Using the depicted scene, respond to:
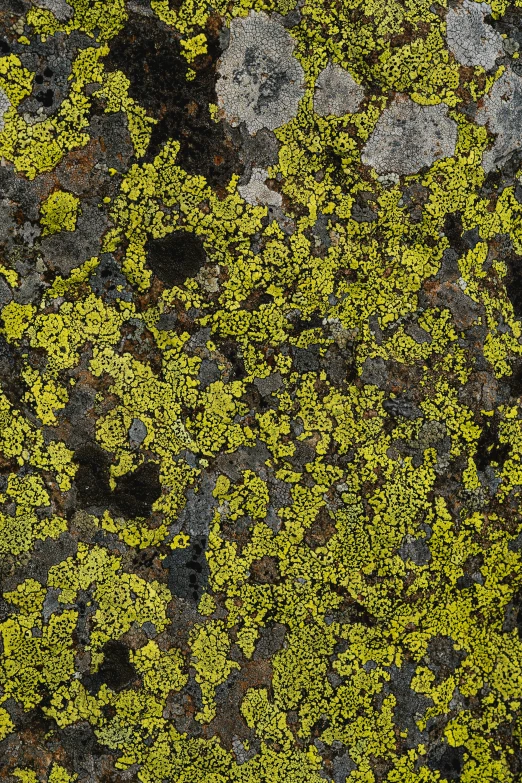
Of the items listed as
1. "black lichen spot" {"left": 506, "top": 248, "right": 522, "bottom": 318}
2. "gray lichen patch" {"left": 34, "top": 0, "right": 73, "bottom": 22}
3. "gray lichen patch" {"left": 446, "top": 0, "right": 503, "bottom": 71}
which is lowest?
"gray lichen patch" {"left": 34, "top": 0, "right": 73, "bottom": 22}

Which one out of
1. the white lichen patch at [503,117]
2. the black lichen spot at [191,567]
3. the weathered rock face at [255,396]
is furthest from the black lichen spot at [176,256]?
the white lichen patch at [503,117]

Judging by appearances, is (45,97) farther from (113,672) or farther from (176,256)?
(113,672)

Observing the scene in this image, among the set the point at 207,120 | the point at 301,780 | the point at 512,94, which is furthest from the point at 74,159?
the point at 301,780

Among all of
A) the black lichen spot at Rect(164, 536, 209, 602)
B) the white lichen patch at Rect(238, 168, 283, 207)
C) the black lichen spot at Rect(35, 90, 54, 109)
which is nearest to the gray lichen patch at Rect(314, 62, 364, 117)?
the white lichen patch at Rect(238, 168, 283, 207)

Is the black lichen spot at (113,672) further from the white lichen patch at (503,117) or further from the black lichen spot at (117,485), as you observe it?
the white lichen patch at (503,117)

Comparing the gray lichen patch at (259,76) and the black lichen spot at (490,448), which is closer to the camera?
the gray lichen patch at (259,76)

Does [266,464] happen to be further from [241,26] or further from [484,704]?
[241,26]

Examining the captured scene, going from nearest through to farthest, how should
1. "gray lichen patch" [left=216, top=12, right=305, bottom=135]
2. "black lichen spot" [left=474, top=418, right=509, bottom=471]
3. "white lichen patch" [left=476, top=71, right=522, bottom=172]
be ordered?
"gray lichen patch" [left=216, top=12, right=305, bottom=135]
"white lichen patch" [left=476, top=71, right=522, bottom=172]
"black lichen spot" [left=474, top=418, right=509, bottom=471]

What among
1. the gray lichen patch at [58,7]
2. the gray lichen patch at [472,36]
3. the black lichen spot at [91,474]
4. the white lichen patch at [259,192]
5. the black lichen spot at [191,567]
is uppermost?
the gray lichen patch at [472,36]

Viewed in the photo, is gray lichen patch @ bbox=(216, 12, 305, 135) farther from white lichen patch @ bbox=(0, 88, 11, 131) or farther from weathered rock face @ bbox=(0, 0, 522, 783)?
white lichen patch @ bbox=(0, 88, 11, 131)
